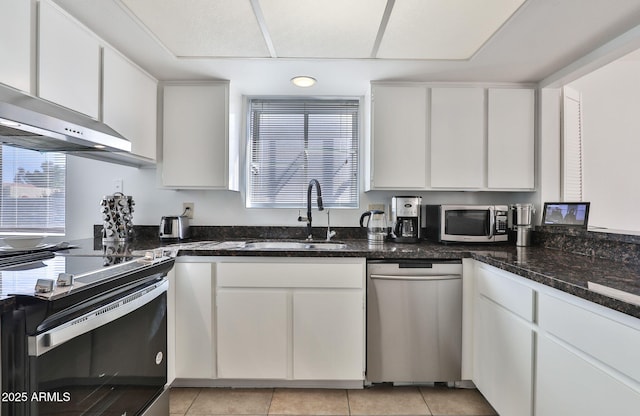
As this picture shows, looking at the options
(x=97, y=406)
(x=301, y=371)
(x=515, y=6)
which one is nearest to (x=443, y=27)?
(x=515, y=6)

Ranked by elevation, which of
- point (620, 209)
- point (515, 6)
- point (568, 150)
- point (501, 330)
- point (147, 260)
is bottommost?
point (501, 330)

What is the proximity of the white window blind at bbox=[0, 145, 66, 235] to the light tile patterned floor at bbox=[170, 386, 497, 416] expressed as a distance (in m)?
1.62

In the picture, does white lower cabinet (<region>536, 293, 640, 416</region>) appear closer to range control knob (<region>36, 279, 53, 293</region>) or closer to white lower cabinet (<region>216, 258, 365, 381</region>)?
white lower cabinet (<region>216, 258, 365, 381</region>)

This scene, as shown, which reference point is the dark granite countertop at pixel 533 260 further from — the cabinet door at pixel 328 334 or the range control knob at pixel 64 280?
the range control knob at pixel 64 280

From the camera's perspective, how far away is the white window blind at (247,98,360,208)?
2.58m

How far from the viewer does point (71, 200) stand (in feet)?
7.93

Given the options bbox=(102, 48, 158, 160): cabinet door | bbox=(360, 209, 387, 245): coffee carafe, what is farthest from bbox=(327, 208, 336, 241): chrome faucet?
bbox=(102, 48, 158, 160): cabinet door

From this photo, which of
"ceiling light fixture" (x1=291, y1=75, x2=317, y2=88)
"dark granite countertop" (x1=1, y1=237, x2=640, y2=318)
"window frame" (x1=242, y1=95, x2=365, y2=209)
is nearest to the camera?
"dark granite countertop" (x1=1, y1=237, x2=640, y2=318)

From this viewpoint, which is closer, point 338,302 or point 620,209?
point 338,302

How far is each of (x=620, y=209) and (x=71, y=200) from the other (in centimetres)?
454

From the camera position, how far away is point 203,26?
63.0 inches

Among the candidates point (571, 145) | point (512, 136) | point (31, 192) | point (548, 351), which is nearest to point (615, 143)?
point (571, 145)

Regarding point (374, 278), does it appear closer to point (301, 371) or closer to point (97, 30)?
point (301, 371)

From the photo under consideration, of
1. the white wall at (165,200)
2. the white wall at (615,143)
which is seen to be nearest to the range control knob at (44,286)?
the white wall at (165,200)
